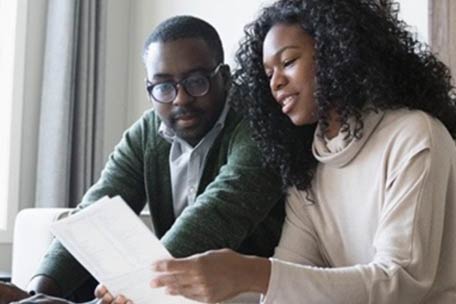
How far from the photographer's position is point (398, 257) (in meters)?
1.21

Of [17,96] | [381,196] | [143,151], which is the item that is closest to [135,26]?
[17,96]

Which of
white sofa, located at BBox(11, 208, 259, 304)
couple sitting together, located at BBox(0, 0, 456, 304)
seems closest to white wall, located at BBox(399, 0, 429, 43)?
couple sitting together, located at BBox(0, 0, 456, 304)

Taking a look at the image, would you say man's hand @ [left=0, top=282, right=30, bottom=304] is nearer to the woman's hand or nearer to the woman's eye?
the woman's hand

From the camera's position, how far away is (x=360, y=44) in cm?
138

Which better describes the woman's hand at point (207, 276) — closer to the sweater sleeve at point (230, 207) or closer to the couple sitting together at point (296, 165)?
the couple sitting together at point (296, 165)

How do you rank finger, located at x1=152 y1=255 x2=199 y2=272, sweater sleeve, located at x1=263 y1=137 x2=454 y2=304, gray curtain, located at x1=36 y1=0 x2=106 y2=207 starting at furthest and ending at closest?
1. gray curtain, located at x1=36 y1=0 x2=106 y2=207
2. sweater sleeve, located at x1=263 y1=137 x2=454 y2=304
3. finger, located at x1=152 y1=255 x2=199 y2=272

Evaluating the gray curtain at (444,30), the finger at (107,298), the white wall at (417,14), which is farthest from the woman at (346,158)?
the white wall at (417,14)

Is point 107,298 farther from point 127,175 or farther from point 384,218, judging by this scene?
point 127,175

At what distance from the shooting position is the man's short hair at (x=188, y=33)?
1.60m

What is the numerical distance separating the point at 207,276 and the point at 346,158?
0.46m

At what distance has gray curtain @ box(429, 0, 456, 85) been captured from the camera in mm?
2059

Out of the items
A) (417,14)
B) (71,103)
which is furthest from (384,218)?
(71,103)

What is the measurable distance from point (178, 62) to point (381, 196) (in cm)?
53

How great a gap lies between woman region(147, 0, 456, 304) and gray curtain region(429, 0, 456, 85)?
55 centimetres
